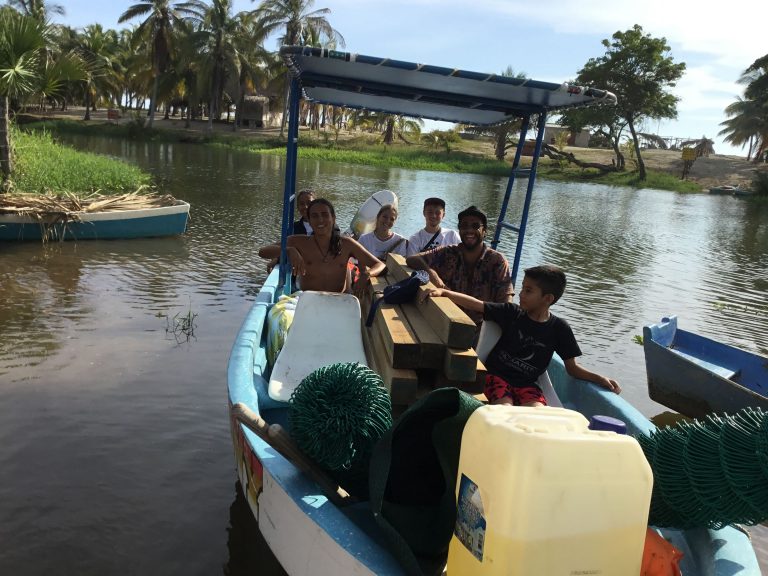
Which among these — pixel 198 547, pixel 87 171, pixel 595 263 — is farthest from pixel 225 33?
pixel 198 547

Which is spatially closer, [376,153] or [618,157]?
[376,153]

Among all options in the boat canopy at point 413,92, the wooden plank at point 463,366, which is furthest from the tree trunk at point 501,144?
the wooden plank at point 463,366

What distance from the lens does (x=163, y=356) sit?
6.19 metres

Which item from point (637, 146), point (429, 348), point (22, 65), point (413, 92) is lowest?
point (429, 348)

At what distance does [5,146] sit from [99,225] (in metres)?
2.43

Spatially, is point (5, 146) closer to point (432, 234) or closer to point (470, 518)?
point (432, 234)

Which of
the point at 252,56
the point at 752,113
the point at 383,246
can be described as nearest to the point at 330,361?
the point at 383,246

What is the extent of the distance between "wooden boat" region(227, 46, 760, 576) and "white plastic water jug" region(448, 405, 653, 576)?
1.77 ft

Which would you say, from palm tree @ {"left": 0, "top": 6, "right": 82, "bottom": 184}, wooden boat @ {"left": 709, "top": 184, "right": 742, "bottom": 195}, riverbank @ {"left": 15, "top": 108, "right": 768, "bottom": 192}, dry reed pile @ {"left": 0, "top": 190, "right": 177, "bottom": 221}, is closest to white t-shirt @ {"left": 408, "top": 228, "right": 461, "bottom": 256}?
dry reed pile @ {"left": 0, "top": 190, "right": 177, "bottom": 221}

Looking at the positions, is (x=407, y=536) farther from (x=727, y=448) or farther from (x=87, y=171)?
(x=87, y=171)

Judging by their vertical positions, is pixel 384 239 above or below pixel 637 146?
below

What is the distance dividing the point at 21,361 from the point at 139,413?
1670mm

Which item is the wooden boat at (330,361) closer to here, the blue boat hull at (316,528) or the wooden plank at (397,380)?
the blue boat hull at (316,528)

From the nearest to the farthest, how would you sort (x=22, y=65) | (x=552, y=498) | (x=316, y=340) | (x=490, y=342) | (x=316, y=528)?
(x=552, y=498) → (x=316, y=528) → (x=490, y=342) → (x=316, y=340) → (x=22, y=65)
